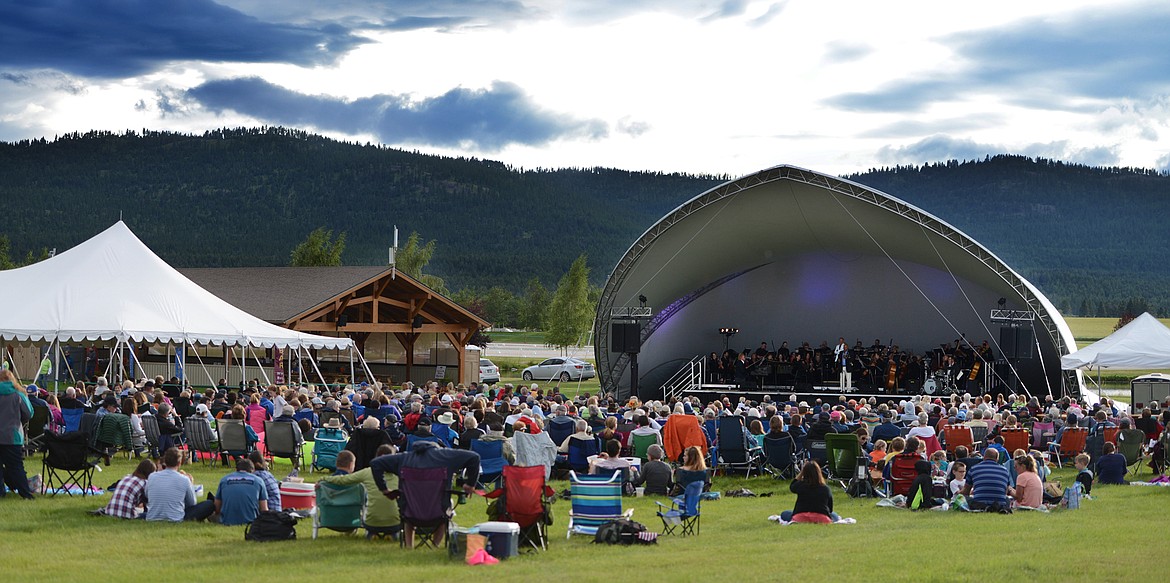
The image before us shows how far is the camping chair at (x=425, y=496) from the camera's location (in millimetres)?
8023

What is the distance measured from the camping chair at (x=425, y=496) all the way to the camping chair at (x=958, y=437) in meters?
7.50

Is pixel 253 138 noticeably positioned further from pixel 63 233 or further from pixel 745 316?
pixel 745 316

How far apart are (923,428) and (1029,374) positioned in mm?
14738

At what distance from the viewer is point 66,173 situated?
123312 mm

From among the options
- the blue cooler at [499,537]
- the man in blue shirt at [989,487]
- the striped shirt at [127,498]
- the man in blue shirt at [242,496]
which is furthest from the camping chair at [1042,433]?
the striped shirt at [127,498]

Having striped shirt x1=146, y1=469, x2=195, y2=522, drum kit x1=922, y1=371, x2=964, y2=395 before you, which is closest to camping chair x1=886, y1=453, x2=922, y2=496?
striped shirt x1=146, y1=469, x2=195, y2=522

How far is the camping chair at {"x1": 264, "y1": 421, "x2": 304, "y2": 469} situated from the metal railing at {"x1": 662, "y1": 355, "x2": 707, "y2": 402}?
15.5m

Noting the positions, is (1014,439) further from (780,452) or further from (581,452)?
→ (581,452)

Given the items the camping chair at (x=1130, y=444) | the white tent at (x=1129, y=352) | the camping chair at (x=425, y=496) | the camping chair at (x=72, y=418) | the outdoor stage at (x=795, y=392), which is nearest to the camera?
the camping chair at (x=425, y=496)

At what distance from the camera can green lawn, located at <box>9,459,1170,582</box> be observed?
283 inches

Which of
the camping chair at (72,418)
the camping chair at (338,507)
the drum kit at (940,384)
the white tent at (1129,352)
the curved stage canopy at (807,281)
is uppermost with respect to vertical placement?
the curved stage canopy at (807,281)

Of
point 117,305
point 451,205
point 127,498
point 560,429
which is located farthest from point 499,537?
point 451,205

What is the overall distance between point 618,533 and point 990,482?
12.8 ft

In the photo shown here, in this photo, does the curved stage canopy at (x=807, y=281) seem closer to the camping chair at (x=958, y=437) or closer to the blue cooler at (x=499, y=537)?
the camping chair at (x=958, y=437)
